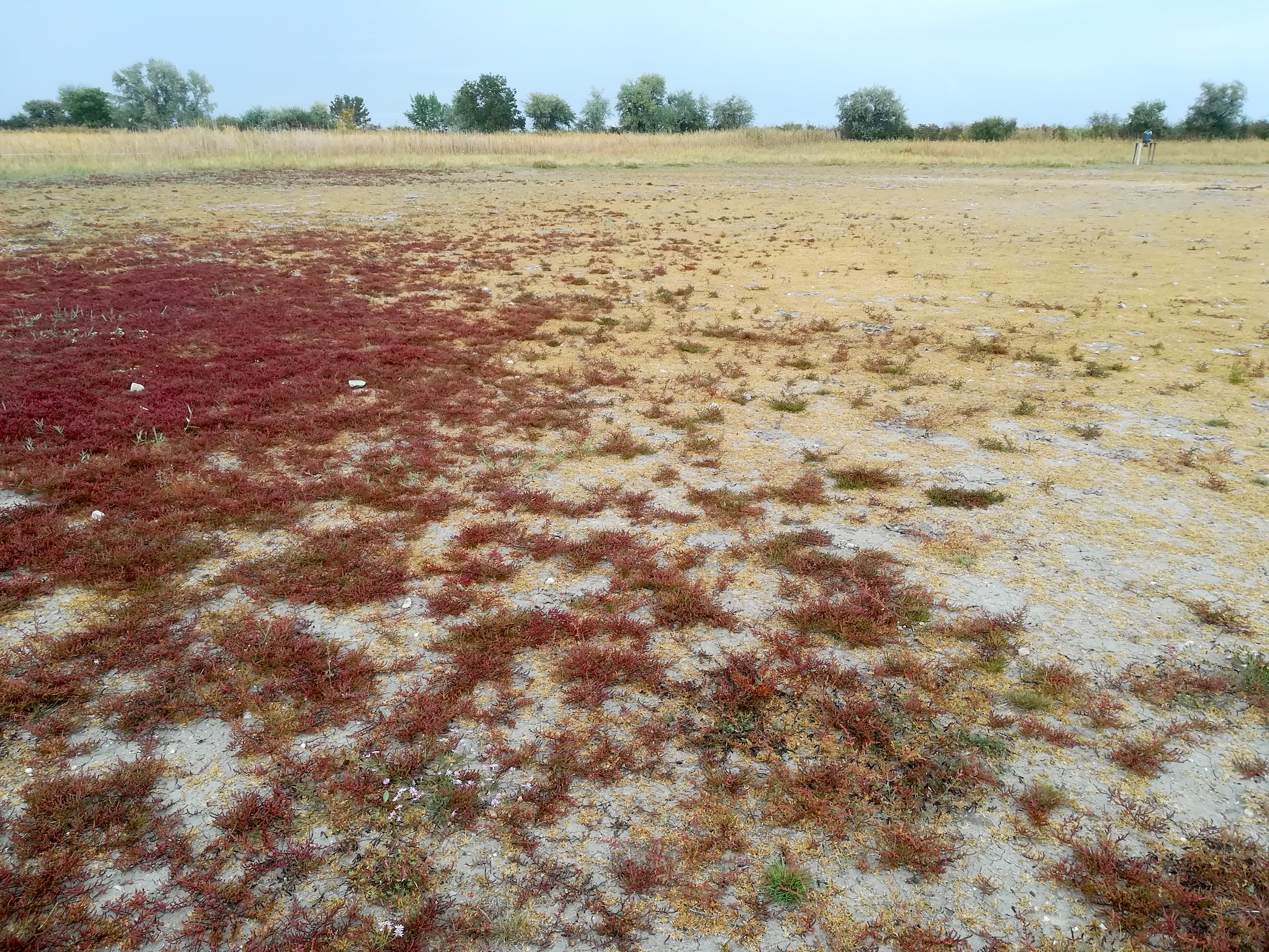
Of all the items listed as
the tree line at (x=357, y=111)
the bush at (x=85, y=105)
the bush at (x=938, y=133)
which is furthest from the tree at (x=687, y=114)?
the bush at (x=85, y=105)

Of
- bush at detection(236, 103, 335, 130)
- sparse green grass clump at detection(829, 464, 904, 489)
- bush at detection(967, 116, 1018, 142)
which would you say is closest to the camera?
sparse green grass clump at detection(829, 464, 904, 489)

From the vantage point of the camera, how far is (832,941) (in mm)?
2574

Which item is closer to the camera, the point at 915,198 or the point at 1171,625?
the point at 1171,625

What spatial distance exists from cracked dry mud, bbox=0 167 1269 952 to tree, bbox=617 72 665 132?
257ft

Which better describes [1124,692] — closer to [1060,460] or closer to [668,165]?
[1060,460]

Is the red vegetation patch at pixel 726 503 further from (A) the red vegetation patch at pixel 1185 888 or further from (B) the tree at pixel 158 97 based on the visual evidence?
(B) the tree at pixel 158 97

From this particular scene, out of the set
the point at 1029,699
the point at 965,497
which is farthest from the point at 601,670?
the point at 965,497

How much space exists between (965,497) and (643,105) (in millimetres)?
88387

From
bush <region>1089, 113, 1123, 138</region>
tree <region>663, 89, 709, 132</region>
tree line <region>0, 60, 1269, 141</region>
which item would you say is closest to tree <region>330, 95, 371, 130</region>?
tree line <region>0, 60, 1269, 141</region>

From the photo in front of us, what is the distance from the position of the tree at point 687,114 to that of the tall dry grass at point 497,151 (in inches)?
1270

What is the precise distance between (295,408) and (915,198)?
1024 inches

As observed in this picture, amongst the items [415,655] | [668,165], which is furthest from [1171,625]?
[668,165]

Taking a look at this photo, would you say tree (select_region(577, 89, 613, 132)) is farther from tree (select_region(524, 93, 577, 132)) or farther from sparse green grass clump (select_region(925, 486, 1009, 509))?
sparse green grass clump (select_region(925, 486, 1009, 509))

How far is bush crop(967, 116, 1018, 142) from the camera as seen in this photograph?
50.8 metres
